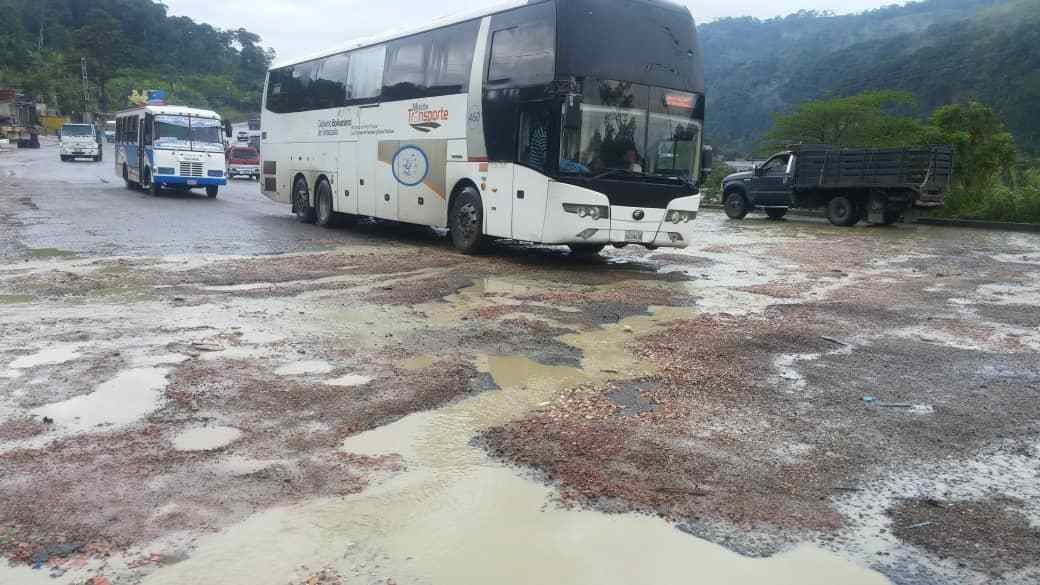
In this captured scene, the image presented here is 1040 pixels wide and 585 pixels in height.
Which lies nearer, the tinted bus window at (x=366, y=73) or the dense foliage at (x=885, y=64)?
the tinted bus window at (x=366, y=73)

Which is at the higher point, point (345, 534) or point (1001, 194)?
point (1001, 194)

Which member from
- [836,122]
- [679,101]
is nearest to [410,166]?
[679,101]

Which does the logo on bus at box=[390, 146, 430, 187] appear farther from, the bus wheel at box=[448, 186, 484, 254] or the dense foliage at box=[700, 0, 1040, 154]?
the dense foliage at box=[700, 0, 1040, 154]

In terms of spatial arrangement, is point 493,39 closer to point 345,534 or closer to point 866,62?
point 345,534

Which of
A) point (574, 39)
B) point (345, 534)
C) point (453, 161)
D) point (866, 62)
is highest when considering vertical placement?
point (866, 62)

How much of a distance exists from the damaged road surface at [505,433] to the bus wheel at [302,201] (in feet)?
25.6

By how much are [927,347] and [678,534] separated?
14.8ft

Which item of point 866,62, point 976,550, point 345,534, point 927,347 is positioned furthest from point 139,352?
point 866,62

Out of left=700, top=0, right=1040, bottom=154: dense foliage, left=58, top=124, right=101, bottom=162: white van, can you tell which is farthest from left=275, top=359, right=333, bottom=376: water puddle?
left=58, top=124, right=101, bottom=162: white van

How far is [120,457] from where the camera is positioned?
392cm

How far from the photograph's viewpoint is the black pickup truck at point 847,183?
19.0 m

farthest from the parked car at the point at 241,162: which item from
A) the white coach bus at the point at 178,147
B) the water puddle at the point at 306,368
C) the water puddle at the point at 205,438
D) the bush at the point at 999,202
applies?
the water puddle at the point at 205,438

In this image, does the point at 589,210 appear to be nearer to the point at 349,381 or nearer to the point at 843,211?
the point at 349,381

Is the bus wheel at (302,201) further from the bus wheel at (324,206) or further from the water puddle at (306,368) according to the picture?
the water puddle at (306,368)
